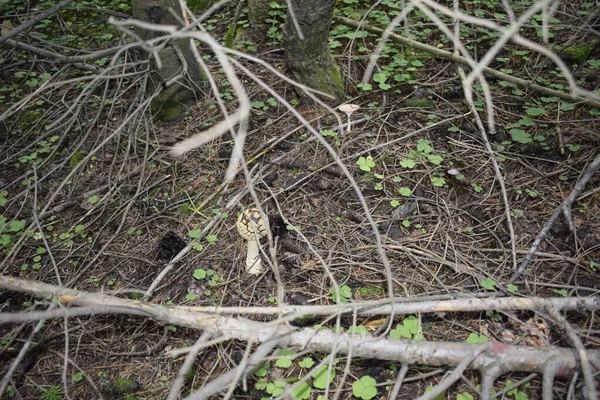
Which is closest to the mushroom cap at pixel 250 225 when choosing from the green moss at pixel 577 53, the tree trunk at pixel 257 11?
the tree trunk at pixel 257 11

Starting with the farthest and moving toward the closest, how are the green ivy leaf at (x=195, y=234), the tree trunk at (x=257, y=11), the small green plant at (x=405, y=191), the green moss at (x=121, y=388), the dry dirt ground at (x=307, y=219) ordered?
the tree trunk at (x=257, y=11) < the small green plant at (x=405, y=191) < the green ivy leaf at (x=195, y=234) < the dry dirt ground at (x=307, y=219) < the green moss at (x=121, y=388)

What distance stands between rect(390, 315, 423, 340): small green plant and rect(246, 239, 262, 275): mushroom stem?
1.01m

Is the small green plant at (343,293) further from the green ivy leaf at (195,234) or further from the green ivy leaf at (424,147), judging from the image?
the green ivy leaf at (424,147)

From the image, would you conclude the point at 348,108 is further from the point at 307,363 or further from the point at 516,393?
the point at 516,393

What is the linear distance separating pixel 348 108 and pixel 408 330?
6.39ft

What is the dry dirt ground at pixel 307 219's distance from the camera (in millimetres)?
2600

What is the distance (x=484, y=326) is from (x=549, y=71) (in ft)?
8.55

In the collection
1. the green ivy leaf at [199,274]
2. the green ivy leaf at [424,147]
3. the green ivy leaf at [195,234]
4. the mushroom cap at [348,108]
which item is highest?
the mushroom cap at [348,108]

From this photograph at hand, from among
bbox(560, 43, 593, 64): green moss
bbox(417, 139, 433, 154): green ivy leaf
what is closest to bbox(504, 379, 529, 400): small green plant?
bbox(417, 139, 433, 154): green ivy leaf

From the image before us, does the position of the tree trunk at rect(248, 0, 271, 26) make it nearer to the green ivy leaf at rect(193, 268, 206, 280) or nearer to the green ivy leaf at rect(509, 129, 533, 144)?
the green ivy leaf at rect(509, 129, 533, 144)

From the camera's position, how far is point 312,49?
356cm

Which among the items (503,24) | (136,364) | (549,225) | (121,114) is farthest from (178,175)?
(503,24)

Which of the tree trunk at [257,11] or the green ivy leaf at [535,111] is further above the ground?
the tree trunk at [257,11]

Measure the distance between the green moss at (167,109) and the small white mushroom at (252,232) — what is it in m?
1.60
